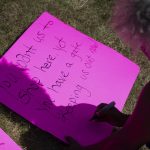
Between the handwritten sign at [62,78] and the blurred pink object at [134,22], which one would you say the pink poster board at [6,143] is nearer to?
the handwritten sign at [62,78]

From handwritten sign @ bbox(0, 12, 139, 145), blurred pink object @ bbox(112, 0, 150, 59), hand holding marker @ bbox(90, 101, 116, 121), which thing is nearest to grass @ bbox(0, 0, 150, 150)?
handwritten sign @ bbox(0, 12, 139, 145)

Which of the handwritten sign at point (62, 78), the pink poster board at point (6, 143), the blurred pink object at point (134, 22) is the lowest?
the pink poster board at point (6, 143)

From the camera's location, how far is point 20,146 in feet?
4.94

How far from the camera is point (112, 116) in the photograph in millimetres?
1605

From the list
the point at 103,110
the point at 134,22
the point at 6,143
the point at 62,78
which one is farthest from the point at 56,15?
the point at 134,22

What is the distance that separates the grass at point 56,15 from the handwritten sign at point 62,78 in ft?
0.13

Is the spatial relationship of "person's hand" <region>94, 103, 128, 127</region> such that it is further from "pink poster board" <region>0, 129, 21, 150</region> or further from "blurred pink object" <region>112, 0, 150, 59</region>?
"blurred pink object" <region>112, 0, 150, 59</region>

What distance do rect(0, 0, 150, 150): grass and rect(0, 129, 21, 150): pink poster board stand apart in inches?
2.2

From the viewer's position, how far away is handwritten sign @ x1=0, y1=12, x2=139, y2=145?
5.10ft

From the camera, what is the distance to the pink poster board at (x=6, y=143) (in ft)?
4.74

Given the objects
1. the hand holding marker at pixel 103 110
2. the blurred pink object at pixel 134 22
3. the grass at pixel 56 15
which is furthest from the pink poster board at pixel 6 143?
the blurred pink object at pixel 134 22

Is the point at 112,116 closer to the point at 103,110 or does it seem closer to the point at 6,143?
the point at 103,110

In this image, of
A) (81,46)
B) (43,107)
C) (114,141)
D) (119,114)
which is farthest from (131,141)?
(81,46)

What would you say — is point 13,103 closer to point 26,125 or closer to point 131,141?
point 26,125
